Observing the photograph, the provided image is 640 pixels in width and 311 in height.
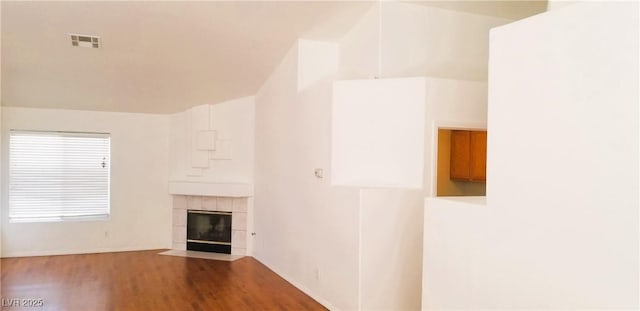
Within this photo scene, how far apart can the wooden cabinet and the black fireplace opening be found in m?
3.57

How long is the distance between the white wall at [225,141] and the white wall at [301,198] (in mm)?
244

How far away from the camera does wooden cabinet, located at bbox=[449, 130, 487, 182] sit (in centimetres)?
520

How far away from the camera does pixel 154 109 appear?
7113 mm

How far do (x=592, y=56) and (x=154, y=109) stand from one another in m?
6.32

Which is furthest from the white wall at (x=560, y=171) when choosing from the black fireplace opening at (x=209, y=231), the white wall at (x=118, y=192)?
the white wall at (x=118, y=192)

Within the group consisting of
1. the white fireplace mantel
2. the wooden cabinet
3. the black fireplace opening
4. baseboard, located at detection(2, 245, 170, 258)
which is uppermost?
the wooden cabinet

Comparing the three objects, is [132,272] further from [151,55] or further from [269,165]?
[151,55]

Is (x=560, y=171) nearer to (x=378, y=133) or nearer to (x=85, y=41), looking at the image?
(x=378, y=133)

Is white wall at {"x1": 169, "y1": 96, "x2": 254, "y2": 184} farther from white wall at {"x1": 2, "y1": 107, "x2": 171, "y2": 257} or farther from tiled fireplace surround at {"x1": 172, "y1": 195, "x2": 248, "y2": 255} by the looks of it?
white wall at {"x1": 2, "y1": 107, "x2": 171, "y2": 257}

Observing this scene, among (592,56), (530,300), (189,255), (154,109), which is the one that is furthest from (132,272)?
(592,56)

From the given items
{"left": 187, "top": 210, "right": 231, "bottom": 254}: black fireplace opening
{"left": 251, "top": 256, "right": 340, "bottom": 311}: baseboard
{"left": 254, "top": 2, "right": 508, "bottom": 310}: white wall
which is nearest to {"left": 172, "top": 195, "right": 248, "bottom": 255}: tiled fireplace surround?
{"left": 187, "top": 210, "right": 231, "bottom": 254}: black fireplace opening

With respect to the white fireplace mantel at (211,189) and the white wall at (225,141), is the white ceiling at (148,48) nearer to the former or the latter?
the white wall at (225,141)

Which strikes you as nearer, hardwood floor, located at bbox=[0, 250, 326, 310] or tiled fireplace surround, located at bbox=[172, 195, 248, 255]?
hardwood floor, located at bbox=[0, 250, 326, 310]

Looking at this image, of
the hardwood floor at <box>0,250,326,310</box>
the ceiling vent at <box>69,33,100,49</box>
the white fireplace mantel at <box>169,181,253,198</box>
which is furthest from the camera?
the white fireplace mantel at <box>169,181,253,198</box>
